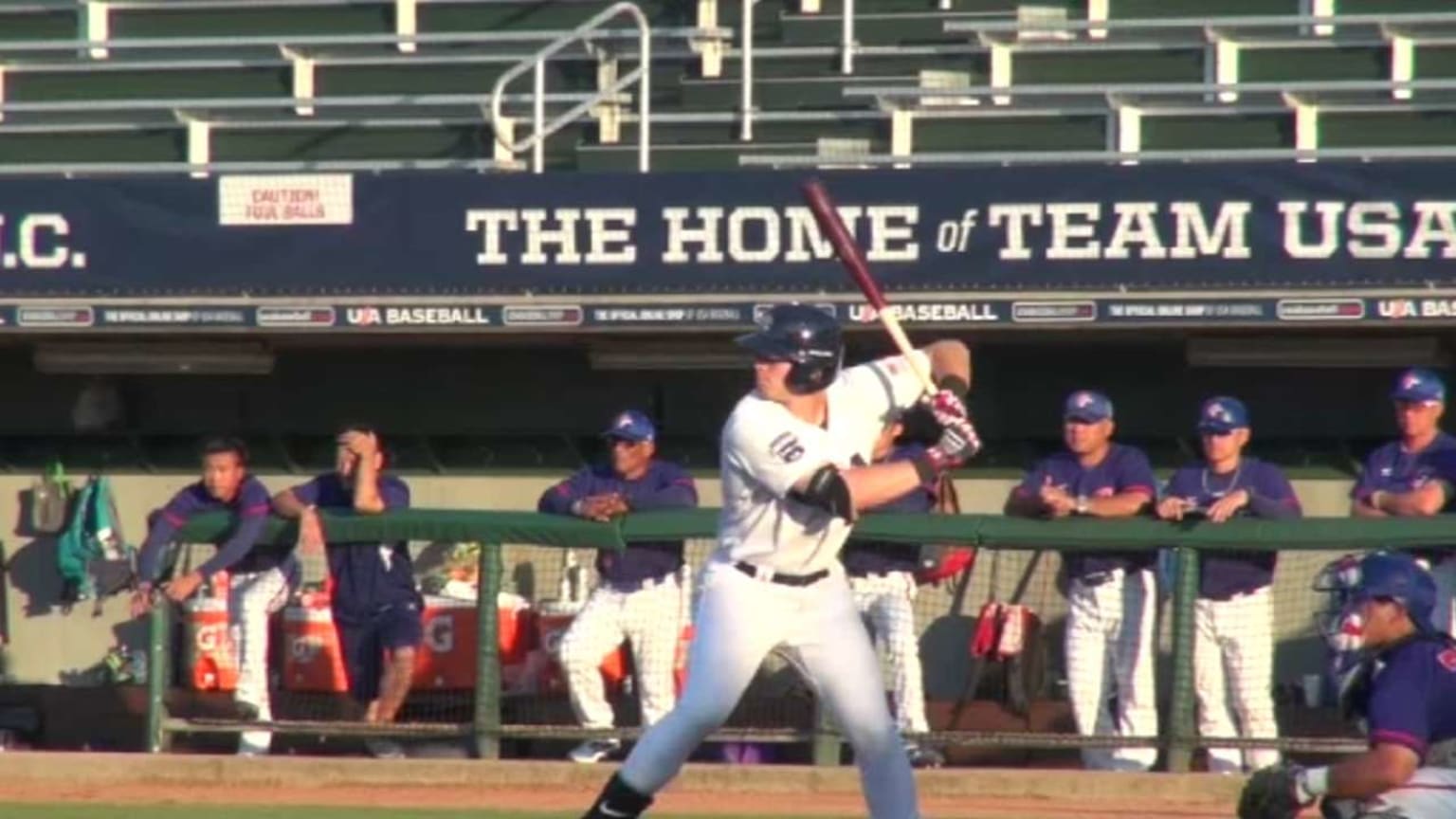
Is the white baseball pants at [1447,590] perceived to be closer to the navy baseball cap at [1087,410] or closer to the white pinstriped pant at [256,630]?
the navy baseball cap at [1087,410]

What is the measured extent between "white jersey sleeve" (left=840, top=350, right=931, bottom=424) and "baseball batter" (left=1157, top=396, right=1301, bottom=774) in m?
3.08

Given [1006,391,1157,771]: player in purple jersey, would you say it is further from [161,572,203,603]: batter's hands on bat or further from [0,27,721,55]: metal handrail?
[0,27,721,55]: metal handrail

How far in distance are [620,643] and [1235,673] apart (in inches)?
92.1

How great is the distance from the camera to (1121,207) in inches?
472

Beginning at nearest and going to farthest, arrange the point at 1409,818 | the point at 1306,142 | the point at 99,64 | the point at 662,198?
1. the point at 1409,818
2. the point at 662,198
3. the point at 1306,142
4. the point at 99,64

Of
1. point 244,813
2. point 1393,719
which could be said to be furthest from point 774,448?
point 244,813

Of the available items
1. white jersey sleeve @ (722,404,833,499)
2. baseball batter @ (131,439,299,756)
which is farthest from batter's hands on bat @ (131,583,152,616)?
white jersey sleeve @ (722,404,833,499)

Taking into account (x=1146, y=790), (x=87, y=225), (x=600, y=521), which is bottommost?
(x=1146, y=790)

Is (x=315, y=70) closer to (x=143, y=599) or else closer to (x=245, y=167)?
(x=245, y=167)

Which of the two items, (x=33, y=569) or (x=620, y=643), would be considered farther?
(x=33, y=569)

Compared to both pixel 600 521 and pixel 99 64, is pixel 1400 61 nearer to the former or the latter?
pixel 600 521

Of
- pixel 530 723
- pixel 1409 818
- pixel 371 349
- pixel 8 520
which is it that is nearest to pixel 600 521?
pixel 530 723

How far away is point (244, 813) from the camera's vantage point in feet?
33.7

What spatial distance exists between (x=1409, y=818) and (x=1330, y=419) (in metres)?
6.58
